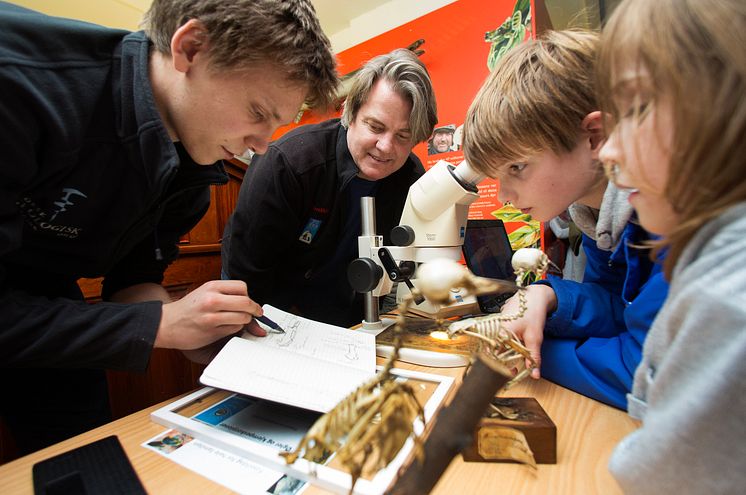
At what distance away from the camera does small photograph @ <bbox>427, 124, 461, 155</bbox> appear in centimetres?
197

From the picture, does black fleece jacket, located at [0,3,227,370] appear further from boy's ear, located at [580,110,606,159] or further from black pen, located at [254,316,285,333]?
boy's ear, located at [580,110,606,159]

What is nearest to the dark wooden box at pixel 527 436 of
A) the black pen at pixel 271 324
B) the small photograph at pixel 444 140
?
the black pen at pixel 271 324

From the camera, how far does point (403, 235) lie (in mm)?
958

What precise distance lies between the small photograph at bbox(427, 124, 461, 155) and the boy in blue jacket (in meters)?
1.24

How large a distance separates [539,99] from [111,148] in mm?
783

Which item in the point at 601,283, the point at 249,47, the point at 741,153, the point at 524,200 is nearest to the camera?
the point at 741,153

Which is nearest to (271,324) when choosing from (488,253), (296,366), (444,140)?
(296,366)

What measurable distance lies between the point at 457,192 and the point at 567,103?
31cm

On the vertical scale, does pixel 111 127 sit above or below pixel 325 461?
above

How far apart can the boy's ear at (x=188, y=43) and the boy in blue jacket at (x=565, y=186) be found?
53cm

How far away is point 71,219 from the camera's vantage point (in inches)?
26.6

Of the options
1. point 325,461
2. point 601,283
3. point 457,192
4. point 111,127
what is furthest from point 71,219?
Answer: point 601,283

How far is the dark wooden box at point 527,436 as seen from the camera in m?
0.45

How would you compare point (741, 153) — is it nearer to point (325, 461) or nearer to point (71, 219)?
point (325, 461)
